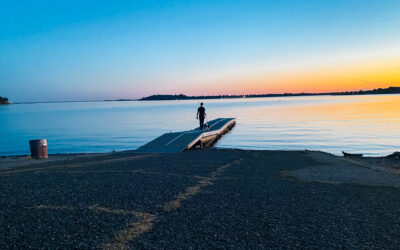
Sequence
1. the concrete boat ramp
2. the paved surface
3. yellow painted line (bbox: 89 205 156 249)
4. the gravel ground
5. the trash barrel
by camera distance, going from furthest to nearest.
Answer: the concrete boat ramp
the trash barrel
the gravel ground
the paved surface
yellow painted line (bbox: 89 205 156 249)

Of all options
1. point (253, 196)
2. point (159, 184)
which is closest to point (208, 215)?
point (253, 196)

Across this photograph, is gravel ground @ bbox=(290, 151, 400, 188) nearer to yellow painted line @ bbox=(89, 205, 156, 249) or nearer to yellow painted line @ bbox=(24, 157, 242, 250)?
yellow painted line @ bbox=(24, 157, 242, 250)

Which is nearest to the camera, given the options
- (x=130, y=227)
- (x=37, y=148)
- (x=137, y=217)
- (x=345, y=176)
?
(x=130, y=227)

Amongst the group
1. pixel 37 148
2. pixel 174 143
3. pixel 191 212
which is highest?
pixel 191 212

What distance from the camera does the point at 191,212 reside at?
6070 millimetres

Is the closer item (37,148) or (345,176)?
(345,176)

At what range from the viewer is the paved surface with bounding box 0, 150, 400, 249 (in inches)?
188

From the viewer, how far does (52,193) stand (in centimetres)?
758

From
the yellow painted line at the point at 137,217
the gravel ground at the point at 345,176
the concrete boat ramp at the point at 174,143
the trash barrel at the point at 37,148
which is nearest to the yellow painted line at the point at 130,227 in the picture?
the yellow painted line at the point at 137,217

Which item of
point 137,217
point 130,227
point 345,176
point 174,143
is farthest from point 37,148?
point 345,176

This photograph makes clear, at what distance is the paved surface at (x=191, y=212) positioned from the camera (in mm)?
4785

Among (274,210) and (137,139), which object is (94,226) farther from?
(137,139)

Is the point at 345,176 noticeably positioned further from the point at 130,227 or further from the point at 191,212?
the point at 130,227

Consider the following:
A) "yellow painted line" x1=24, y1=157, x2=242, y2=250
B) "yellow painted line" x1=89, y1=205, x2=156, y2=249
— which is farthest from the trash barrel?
"yellow painted line" x1=89, y1=205, x2=156, y2=249
